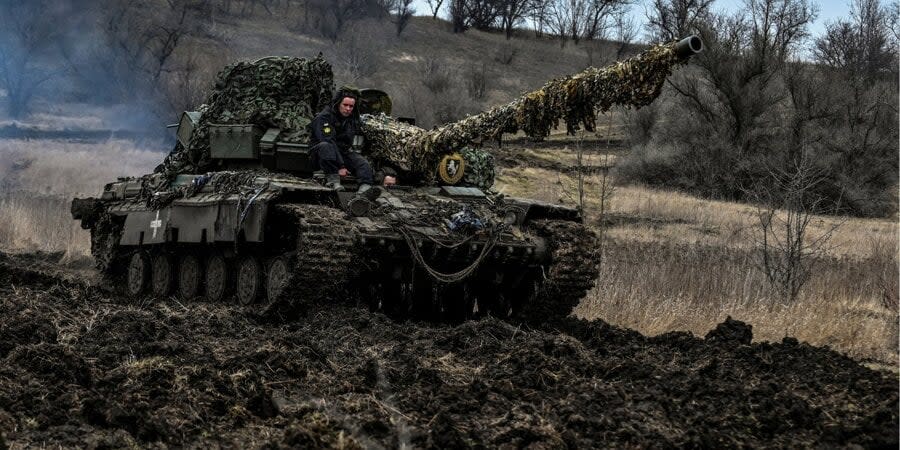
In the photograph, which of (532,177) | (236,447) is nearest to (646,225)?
(532,177)

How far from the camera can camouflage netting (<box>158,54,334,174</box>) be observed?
43.8 ft

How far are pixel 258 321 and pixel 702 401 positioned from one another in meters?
5.43

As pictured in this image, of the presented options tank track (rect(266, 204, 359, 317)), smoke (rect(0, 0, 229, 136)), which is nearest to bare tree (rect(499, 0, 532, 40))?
smoke (rect(0, 0, 229, 136))

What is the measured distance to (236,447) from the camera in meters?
5.59

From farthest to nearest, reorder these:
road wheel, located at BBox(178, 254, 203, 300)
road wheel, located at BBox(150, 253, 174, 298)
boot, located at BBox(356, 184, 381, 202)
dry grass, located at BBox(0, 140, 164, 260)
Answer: dry grass, located at BBox(0, 140, 164, 260) < road wheel, located at BBox(150, 253, 174, 298) < road wheel, located at BBox(178, 254, 203, 300) < boot, located at BBox(356, 184, 381, 202)

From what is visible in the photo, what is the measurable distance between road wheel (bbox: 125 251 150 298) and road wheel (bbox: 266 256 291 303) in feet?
12.1

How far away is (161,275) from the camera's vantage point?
1448 cm

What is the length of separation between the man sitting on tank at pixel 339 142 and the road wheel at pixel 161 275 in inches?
117

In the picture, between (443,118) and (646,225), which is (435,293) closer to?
(646,225)

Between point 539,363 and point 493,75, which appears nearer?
point 539,363

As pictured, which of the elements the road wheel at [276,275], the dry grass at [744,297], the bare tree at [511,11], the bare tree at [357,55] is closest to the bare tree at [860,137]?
the dry grass at [744,297]

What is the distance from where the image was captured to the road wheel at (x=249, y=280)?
1205 centimetres

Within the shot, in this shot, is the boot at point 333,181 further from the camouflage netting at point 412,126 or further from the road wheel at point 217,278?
the road wheel at point 217,278

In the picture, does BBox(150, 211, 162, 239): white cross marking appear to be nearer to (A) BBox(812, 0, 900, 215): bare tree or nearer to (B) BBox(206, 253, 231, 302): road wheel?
(B) BBox(206, 253, 231, 302): road wheel
